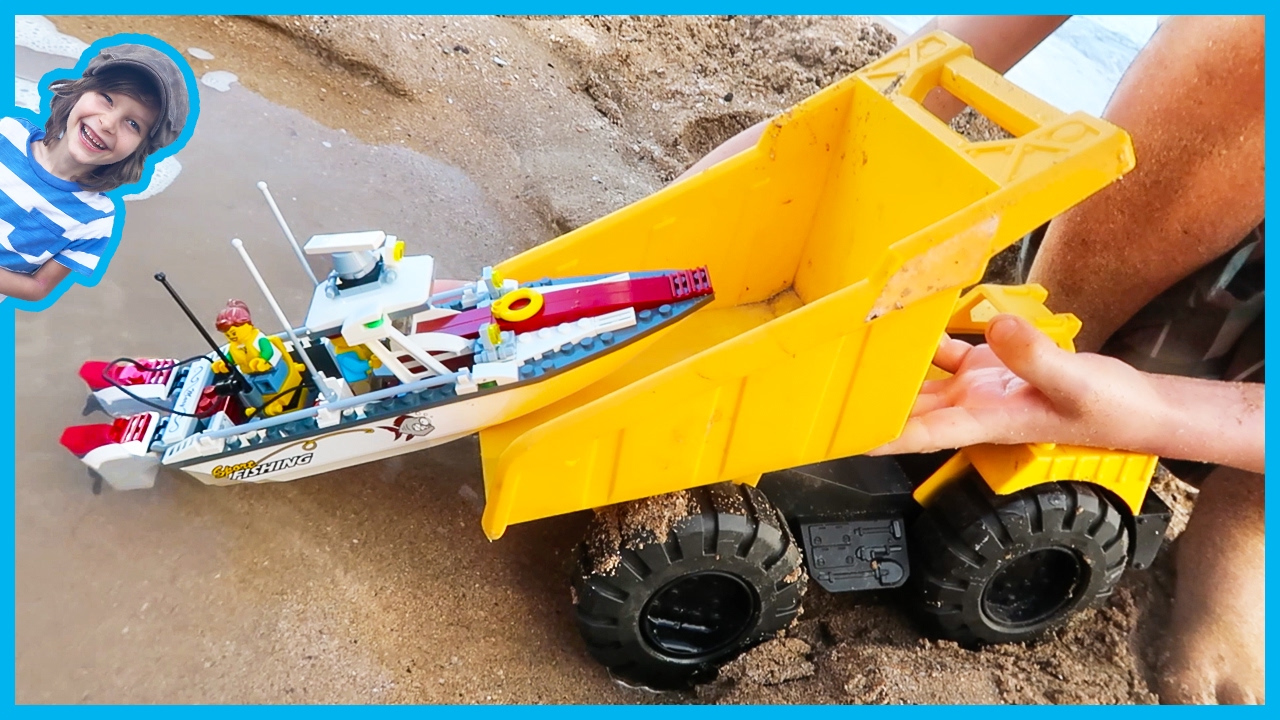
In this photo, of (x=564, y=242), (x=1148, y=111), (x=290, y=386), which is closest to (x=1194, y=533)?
(x=1148, y=111)

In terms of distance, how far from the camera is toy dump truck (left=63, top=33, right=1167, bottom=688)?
898mm

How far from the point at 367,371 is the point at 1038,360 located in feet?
2.95

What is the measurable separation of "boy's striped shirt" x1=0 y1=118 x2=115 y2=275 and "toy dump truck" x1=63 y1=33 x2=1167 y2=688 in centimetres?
17

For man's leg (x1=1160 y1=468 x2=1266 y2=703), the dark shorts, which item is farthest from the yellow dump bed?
man's leg (x1=1160 y1=468 x2=1266 y2=703)

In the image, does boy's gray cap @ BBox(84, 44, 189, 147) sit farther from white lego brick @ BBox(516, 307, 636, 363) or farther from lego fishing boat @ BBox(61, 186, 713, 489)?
white lego brick @ BBox(516, 307, 636, 363)

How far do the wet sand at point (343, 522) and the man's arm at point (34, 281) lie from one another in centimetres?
27

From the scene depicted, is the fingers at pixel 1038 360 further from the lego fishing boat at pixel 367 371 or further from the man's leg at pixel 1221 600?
the man's leg at pixel 1221 600

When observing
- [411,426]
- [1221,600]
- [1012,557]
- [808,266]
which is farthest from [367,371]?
[1221,600]

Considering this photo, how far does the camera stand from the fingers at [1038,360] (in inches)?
39.7

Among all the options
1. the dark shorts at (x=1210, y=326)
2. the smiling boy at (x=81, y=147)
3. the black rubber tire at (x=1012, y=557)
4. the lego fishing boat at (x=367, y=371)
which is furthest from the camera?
the dark shorts at (x=1210, y=326)

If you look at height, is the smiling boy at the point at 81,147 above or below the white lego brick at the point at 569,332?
above

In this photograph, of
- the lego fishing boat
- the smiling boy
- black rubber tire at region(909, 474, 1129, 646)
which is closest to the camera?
the smiling boy

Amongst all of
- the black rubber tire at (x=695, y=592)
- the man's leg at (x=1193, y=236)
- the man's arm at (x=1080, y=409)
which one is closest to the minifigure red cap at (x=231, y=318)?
the black rubber tire at (x=695, y=592)

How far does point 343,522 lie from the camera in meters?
1.16
